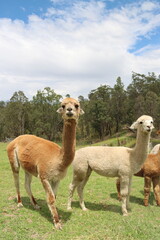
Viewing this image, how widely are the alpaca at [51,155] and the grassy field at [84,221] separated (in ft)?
1.18

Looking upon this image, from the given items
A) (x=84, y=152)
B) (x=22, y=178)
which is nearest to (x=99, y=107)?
(x=22, y=178)

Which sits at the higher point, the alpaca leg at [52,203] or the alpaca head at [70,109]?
the alpaca head at [70,109]

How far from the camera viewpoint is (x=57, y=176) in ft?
15.5

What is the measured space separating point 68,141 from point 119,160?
186 centimetres

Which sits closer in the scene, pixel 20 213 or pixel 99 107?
pixel 20 213

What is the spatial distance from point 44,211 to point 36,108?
3657 cm

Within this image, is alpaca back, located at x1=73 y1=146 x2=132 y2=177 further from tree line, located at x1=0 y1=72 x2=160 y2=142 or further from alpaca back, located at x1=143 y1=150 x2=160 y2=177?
tree line, located at x1=0 y1=72 x2=160 y2=142

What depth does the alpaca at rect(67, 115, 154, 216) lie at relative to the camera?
5.40 meters

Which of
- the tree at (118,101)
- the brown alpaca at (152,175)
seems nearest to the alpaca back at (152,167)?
the brown alpaca at (152,175)

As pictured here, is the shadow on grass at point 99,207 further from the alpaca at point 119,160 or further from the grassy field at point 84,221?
the alpaca at point 119,160

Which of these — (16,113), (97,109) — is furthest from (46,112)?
(97,109)

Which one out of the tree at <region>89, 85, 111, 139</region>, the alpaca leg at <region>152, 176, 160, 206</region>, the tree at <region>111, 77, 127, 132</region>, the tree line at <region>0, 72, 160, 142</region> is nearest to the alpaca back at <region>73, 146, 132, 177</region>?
the alpaca leg at <region>152, 176, 160, 206</region>

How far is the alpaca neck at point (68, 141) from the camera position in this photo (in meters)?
4.40

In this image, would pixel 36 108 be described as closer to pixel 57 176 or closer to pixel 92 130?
pixel 92 130
